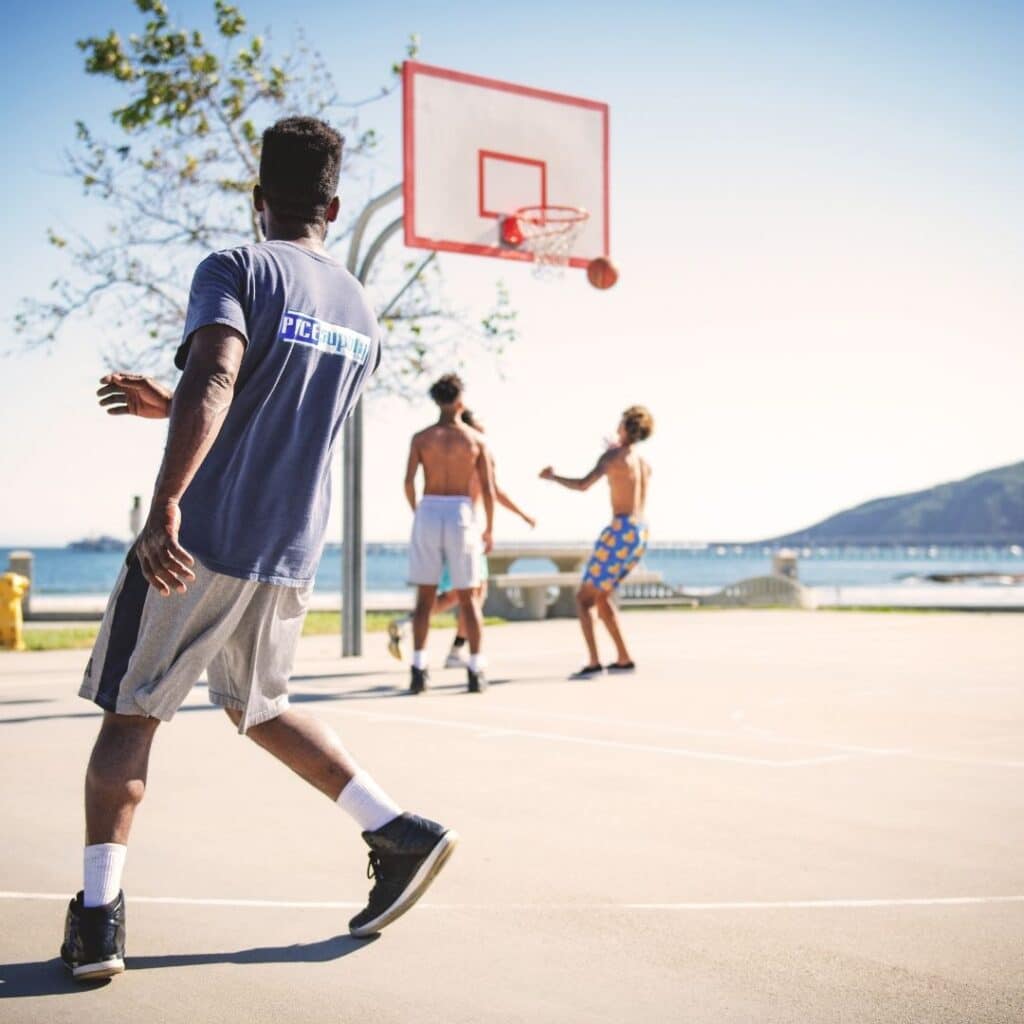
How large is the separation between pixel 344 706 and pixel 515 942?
17.2 ft

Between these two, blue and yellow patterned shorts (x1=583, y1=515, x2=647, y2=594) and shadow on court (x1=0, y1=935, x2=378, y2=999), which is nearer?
shadow on court (x1=0, y1=935, x2=378, y2=999)

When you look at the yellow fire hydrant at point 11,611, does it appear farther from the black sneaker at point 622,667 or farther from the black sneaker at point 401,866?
the black sneaker at point 401,866

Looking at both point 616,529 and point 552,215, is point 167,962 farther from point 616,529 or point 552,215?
point 552,215

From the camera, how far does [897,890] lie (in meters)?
4.04

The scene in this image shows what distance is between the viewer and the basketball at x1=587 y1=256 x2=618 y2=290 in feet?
42.0

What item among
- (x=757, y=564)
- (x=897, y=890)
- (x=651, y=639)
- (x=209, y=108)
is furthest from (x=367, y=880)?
(x=757, y=564)

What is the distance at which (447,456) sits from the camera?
9648 millimetres

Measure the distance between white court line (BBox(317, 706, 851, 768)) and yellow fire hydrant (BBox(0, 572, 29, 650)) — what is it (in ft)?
20.9

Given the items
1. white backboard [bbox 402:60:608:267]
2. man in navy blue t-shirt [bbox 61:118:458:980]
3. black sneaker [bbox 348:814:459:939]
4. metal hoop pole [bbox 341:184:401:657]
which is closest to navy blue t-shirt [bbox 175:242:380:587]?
man in navy blue t-shirt [bbox 61:118:458:980]

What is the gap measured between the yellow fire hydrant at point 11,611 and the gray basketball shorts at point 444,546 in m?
5.82

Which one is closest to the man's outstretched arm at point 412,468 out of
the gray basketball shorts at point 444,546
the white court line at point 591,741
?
the gray basketball shorts at point 444,546

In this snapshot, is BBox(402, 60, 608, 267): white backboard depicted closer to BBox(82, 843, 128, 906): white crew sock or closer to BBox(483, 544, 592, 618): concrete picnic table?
BBox(483, 544, 592, 618): concrete picnic table

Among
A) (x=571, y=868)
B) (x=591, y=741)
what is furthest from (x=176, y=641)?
(x=591, y=741)

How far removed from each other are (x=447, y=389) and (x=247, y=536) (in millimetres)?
6373
